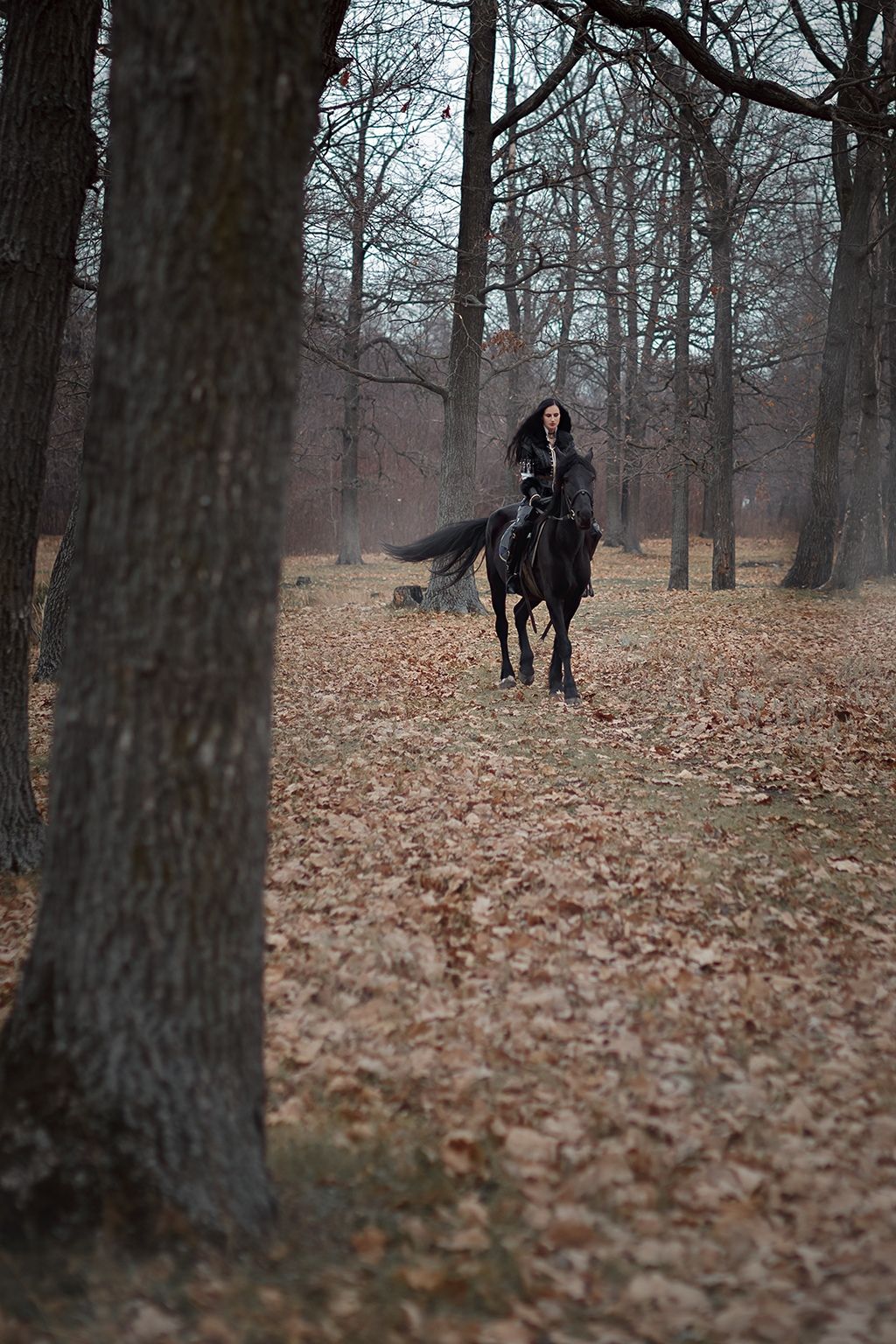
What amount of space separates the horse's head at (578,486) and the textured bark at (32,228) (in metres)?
4.83

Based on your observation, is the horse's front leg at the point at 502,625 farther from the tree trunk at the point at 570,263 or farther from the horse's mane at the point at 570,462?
the tree trunk at the point at 570,263

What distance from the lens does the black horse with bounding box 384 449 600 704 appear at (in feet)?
30.0

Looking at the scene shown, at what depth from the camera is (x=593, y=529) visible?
9.34 metres

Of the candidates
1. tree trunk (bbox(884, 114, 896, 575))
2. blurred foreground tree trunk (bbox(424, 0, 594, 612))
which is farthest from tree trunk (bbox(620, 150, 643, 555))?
blurred foreground tree trunk (bbox(424, 0, 594, 612))

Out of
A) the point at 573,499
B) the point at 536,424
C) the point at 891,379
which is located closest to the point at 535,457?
the point at 536,424

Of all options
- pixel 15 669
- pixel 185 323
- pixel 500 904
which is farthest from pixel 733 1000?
pixel 15 669

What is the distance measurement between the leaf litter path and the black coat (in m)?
2.48

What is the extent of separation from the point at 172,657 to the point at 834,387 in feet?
61.2

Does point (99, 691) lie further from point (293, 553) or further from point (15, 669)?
point (293, 553)

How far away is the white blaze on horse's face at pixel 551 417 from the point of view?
968 cm

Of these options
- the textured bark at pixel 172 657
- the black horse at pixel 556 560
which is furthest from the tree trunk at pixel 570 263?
the textured bark at pixel 172 657

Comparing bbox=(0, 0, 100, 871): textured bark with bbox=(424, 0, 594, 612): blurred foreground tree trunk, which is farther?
bbox=(424, 0, 594, 612): blurred foreground tree trunk

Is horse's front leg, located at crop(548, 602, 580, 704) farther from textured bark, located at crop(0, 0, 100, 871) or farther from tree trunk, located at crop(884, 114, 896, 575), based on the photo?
tree trunk, located at crop(884, 114, 896, 575)

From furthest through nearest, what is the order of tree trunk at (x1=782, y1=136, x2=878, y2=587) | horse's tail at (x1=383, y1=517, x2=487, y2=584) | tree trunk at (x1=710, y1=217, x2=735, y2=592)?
tree trunk at (x1=710, y1=217, x2=735, y2=592) → tree trunk at (x1=782, y1=136, x2=878, y2=587) → horse's tail at (x1=383, y1=517, x2=487, y2=584)
